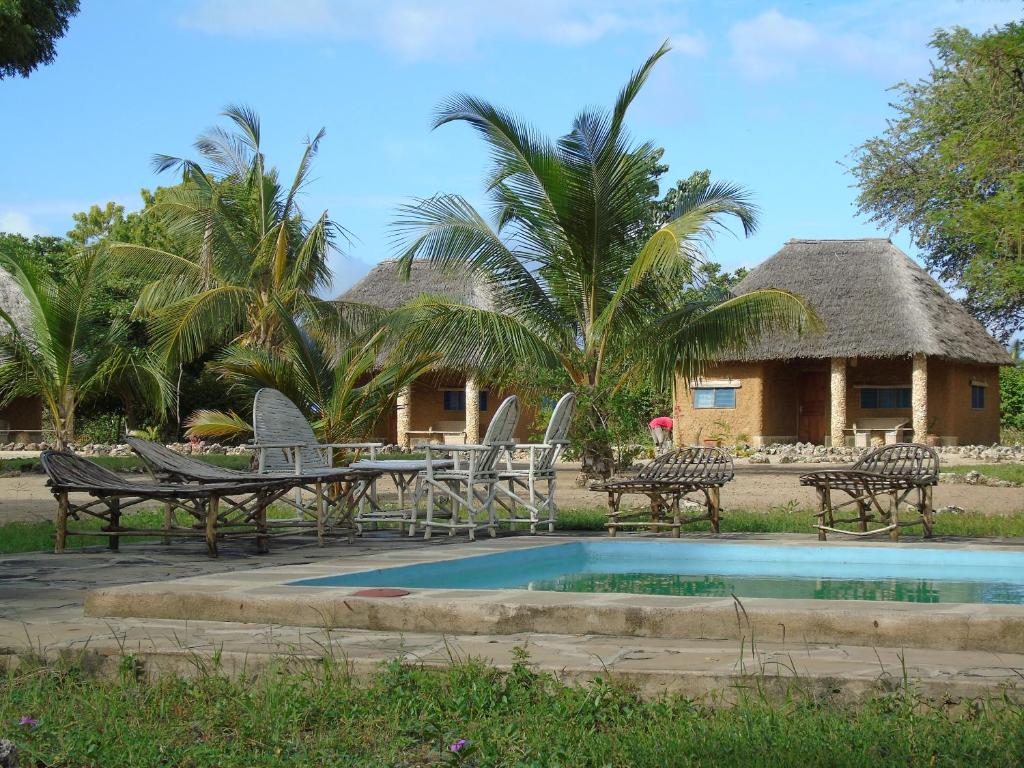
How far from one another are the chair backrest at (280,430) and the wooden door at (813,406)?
19144 millimetres

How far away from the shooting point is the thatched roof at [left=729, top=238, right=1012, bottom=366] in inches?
926

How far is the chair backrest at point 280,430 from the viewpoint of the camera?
27.3ft

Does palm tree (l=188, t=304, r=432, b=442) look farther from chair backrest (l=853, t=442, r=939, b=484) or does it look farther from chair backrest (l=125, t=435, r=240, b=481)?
chair backrest (l=853, t=442, r=939, b=484)

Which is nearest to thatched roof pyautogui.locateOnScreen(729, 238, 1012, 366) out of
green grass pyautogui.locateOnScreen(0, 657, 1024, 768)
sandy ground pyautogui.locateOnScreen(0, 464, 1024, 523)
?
sandy ground pyautogui.locateOnScreen(0, 464, 1024, 523)

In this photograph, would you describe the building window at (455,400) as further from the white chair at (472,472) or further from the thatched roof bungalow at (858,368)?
the white chair at (472,472)

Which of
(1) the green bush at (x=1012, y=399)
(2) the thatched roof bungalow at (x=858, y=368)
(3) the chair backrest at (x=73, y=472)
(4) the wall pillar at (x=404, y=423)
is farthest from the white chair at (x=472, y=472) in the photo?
(1) the green bush at (x=1012, y=399)

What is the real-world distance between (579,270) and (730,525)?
4083mm

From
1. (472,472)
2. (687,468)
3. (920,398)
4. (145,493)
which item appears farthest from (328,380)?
(920,398)

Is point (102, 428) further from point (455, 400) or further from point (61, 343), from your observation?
point (61, 343)

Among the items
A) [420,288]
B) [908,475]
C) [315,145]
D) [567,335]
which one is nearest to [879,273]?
[420,288]

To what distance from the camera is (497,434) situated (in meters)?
8.10

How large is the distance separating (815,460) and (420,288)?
10.9m

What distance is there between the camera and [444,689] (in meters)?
3.38

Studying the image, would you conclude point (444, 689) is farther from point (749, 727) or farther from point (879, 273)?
point (879, 273)
